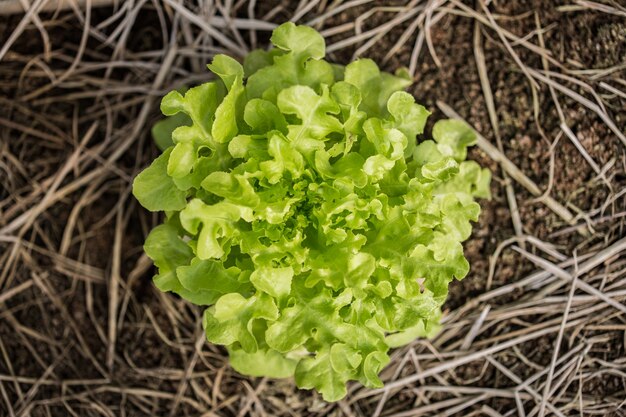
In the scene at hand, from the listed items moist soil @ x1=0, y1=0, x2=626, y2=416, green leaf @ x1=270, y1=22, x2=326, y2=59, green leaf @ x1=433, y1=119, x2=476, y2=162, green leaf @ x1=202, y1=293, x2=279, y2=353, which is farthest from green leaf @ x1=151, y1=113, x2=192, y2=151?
green leaf @ x1=433, y1=119, x2=476, y2=162

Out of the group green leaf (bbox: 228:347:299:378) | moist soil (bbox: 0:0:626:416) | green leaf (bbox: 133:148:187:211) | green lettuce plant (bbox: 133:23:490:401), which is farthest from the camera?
moist soil (bbox: 0:0:626:416)

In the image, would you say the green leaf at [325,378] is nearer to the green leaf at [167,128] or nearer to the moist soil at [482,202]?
the moist soil at [482,202]

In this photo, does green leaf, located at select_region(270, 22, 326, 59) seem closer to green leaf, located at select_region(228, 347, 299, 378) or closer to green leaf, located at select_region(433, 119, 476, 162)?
green leaf, located at select_region(433, 119, 476, 162)

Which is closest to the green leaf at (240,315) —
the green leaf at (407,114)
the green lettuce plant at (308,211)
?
the green lettuce plant at (308,211)

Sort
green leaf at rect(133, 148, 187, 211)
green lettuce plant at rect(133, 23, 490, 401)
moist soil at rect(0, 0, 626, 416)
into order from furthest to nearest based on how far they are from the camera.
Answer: moist soil at rect(0, 0, 626, 416) → green leaf at rect(133, 148, 187, 211) → green lettuce plant at rect(133, 23, 490, 401)

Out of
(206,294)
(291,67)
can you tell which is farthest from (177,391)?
(291,67)

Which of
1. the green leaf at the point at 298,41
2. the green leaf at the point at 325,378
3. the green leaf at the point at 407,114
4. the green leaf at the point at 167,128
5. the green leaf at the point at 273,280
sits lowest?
the green leaf at the point at 325,378

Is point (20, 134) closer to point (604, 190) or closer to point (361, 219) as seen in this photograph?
point (361, 219)
